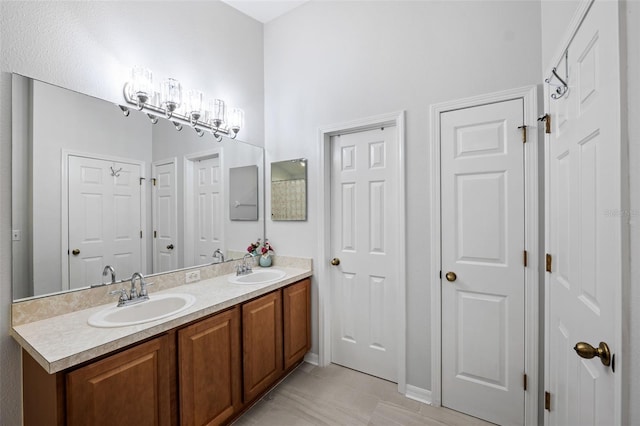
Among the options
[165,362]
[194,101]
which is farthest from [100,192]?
[165,362]

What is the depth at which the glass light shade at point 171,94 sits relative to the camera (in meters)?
1.91

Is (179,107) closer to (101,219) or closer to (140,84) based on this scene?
(140,84)

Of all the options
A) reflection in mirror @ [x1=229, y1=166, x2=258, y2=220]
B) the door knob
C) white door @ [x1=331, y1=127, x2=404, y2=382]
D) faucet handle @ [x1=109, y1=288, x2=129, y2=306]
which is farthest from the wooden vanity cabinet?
the door knob

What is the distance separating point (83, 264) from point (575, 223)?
7.94 feet

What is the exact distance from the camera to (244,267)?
94.7 inches

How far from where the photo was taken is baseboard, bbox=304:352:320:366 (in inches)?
98.7

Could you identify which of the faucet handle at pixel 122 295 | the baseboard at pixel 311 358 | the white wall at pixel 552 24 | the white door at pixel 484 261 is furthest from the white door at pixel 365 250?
the faucet handle at pixel 122 295

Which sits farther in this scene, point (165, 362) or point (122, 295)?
point (122, 295)

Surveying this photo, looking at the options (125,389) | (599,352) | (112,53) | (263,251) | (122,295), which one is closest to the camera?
(599,352)

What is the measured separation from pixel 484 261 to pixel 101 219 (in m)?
2.41

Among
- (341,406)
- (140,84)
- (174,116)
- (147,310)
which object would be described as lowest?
(341,406)

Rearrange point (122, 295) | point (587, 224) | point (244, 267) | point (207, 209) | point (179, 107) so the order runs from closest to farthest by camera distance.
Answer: point (587, 224) < point (122, 295) < point (179, 107) < point (207, 209) < point (244, 267)

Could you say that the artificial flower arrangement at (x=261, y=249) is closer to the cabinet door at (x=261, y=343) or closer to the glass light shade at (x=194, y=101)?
the cabinet door at (x=261, y=343)

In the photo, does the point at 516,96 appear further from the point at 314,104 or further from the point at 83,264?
the point at 83,264
